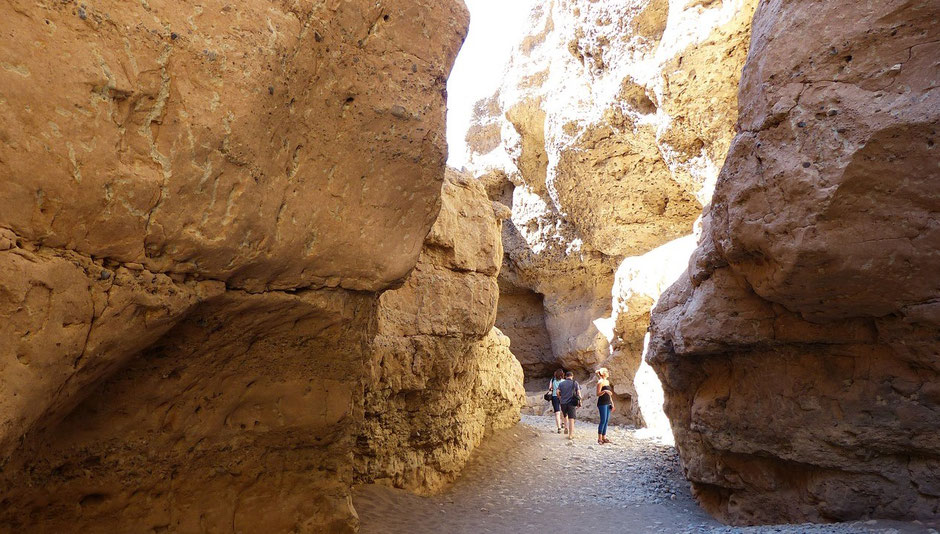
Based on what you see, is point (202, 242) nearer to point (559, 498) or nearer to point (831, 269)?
point (831, 269)

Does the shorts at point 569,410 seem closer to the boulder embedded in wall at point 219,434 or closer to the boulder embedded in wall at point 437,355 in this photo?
the boulder embedded in wall at point 437,355

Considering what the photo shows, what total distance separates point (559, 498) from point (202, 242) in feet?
19.4

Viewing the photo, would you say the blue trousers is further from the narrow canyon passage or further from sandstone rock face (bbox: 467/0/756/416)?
sandstone rock face (bbox: 467/0/756/416)

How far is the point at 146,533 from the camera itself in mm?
3365

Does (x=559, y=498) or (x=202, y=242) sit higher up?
(x=202, y=242)

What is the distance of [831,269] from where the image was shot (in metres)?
4.36

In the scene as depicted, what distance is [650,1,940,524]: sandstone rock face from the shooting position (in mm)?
4074

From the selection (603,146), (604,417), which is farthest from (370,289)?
(603,146)

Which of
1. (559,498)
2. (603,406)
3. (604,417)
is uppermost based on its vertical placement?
(603,406)

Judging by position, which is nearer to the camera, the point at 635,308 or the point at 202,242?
the point at 202,242

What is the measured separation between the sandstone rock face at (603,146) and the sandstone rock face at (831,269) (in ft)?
17.0

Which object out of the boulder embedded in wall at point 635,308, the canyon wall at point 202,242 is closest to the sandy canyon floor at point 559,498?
the canyon wall at point 202,242

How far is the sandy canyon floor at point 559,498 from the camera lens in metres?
5.70

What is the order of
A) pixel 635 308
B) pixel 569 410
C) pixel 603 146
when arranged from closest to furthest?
pixel 569 410, pixel 635 308, pixel 603 146
